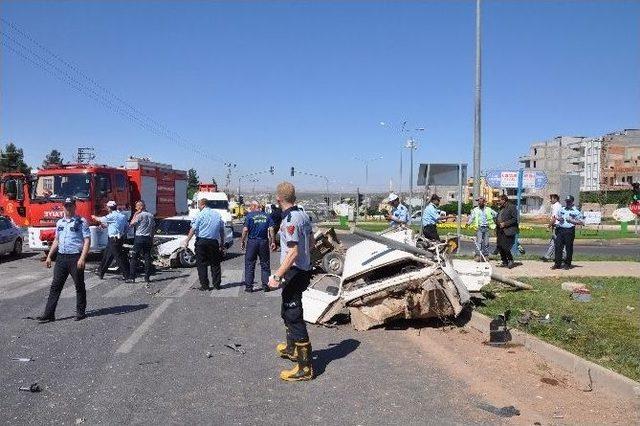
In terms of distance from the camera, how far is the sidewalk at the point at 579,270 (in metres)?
12.5

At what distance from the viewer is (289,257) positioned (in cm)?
560

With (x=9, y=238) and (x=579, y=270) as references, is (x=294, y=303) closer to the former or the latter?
(x=579, y=270)

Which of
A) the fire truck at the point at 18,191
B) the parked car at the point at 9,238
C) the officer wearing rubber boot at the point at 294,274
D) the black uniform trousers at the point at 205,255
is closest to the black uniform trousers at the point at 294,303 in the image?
the officer wearing rubber boot at the point at 294,274

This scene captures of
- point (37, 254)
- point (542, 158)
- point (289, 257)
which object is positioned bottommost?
point (37, 254)

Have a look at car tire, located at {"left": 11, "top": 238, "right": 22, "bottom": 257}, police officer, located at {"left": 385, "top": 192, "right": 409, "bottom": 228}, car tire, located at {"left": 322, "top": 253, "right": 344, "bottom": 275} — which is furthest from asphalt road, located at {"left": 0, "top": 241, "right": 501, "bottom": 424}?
car tire, located at {"left": 11, "top": 238, "right": 22, "bottom": 257}

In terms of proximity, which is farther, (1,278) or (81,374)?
(1,278)

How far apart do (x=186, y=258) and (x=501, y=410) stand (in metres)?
11.3

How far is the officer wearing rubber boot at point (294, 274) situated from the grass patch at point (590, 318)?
2.90 metres

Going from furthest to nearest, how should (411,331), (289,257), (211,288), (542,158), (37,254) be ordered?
(542,158) < (37,254) < (211,288) < (411,331) < (289,257)

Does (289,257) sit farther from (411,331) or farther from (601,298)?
(601,298)

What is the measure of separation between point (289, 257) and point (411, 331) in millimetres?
2841

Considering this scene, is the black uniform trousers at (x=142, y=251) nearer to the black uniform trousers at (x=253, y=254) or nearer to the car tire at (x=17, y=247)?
the black uniform trousers at (x=253, y=254)

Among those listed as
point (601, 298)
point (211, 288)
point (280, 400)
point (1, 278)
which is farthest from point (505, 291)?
point (1, 278)

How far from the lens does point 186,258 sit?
15.0 metres
